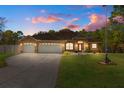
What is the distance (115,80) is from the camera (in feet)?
45.8

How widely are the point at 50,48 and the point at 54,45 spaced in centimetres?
93

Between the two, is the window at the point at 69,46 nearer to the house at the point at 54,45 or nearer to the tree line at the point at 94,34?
the house at the point at 54,45

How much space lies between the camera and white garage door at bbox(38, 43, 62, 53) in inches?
1663

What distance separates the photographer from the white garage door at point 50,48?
42250 millimetres

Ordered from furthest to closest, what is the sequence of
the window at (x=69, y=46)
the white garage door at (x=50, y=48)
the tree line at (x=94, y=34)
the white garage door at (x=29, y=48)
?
1. the window at (x=69, y=46)
2. the white garage door at (x=50, y=48)
3. the white garage door at (x=29, y=48)
4. the tree line at (x=94, y=34)

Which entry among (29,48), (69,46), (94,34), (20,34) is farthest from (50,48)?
(94,34)

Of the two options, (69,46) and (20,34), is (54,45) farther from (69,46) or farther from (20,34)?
(20,34)

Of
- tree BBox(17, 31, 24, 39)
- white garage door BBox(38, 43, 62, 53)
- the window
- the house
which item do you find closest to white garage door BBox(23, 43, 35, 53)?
the house

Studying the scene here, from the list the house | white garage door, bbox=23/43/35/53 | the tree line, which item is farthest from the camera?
the house

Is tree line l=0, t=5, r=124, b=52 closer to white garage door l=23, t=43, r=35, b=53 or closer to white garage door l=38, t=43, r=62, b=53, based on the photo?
white garage door l=38, t=43, r=62, b=53

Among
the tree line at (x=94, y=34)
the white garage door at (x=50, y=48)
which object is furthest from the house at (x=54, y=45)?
the tree line at (x=94, y=34)

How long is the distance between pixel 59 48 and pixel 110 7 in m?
15.2
